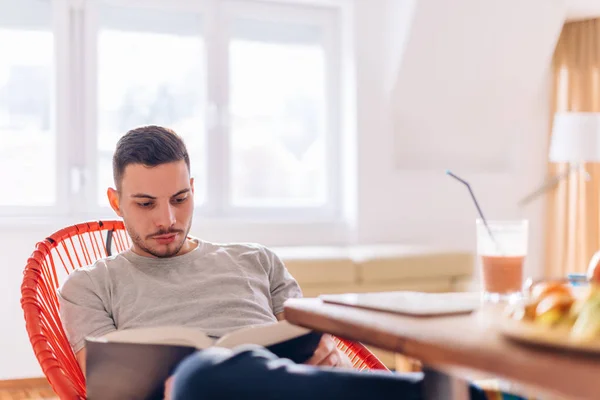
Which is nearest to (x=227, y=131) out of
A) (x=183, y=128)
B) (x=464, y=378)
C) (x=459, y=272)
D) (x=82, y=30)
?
(x=183, y=128)

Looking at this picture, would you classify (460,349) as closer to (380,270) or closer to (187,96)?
(380,270)

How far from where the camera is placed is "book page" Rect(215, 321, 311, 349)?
3.49 ft

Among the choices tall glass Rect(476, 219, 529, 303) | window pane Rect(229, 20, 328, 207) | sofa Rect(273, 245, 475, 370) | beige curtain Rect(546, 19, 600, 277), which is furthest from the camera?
beige curtain Rect(546, 19, 600, 277)

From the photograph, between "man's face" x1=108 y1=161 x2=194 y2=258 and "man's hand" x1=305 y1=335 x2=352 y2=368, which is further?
"man's face" x1=108 y1=161 x2=194 y2=258

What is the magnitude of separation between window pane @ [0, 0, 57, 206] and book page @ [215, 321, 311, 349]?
2918 millimetres

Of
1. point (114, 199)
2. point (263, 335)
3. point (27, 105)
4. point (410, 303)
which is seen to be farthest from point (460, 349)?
point (27, 105)

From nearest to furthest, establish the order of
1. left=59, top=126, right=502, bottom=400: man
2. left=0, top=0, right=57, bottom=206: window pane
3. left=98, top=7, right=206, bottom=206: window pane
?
left=59, top=126, right=502, bottom=400: man < left=0, top=0, right=57, bottom=206: window pane < left=98, top=7, right=206, bottom=206: window pane

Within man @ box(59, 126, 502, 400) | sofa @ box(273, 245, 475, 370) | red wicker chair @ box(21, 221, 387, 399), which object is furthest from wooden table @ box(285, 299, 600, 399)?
sofa @ box(273, 245, 475, 370)

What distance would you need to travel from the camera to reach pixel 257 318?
4.75 ft

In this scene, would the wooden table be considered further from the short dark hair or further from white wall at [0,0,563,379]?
white wall at [0,0,563,379]

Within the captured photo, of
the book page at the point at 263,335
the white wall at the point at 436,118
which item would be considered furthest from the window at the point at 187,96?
the book page at the point at 263,335

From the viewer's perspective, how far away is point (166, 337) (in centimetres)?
106

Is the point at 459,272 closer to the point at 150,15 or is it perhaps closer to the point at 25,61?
the point at 150,15

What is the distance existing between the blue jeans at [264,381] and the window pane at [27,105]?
323 cm
